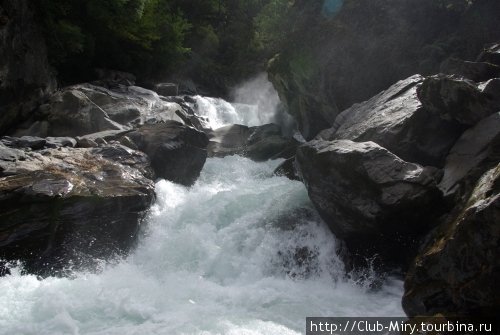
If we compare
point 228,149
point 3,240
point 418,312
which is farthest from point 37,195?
point 228,149

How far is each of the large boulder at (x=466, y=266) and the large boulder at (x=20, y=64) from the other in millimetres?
11573

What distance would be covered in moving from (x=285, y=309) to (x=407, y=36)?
12.8 meters

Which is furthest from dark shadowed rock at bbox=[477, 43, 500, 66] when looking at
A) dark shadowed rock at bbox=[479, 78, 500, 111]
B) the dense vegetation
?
the dense vegetation

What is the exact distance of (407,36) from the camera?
52.3 ft

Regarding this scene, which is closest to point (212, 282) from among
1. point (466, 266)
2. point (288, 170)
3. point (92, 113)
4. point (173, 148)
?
point (466, 266)

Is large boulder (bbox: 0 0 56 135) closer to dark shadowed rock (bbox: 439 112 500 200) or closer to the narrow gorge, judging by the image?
the narrow gorge

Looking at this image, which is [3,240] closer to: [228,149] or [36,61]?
[36,61]

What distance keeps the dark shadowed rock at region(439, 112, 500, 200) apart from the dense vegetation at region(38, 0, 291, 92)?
13146 millimetres

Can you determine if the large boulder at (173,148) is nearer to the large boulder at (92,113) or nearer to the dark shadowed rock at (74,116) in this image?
the large boulder at (92,113)

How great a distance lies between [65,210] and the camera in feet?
27.5

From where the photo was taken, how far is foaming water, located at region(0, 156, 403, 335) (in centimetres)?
696

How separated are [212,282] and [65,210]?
11.4ft

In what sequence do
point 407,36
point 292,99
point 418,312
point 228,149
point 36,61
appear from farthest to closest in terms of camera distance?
point 292,99
point 228,149
point 407,36
point 36,61
point 418,312

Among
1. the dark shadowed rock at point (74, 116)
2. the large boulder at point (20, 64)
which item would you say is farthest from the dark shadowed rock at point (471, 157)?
the large boulder at point (20, 64)
